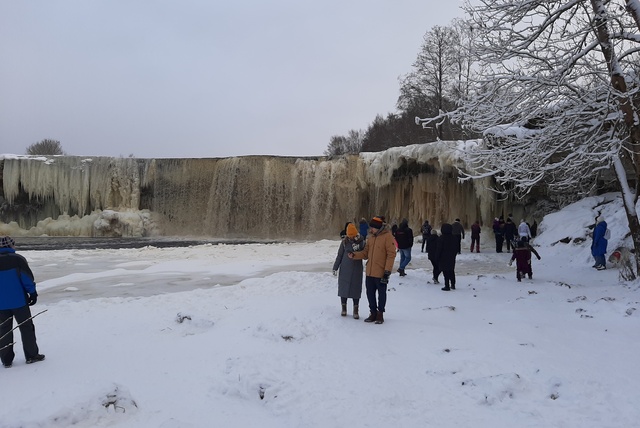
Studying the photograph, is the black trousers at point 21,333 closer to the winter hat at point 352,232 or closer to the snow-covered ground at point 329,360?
the snow-covered ground at point 329,360

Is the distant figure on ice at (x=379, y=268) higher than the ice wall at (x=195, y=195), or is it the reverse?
the ice wall at (x=195, y=195)

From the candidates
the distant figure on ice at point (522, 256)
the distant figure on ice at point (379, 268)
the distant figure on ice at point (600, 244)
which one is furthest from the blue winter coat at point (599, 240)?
the distant figure on ice at point (379, 268)

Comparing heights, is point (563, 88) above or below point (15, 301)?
above

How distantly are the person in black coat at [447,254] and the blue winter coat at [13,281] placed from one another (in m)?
7.51

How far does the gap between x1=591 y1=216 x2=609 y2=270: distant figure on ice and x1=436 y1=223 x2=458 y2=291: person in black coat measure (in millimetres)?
4281

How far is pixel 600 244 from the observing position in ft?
40.7

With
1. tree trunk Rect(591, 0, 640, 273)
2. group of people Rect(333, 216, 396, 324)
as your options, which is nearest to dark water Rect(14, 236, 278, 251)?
group of people Rect(333, 216, 396, 324)

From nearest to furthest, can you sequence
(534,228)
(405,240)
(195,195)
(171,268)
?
(405,240), (171,268), (534,228), (195,195)

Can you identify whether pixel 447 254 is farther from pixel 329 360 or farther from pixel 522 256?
pixel 329 360

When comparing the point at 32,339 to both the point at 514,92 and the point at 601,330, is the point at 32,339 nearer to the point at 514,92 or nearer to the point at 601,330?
the point at 601,330

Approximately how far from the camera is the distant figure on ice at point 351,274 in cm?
722

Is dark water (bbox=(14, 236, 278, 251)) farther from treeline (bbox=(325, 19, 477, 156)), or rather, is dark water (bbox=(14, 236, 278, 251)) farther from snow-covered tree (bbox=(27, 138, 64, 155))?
snow-covered tree (bbox=(27, 138, 64, 155))

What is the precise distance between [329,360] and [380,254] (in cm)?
206

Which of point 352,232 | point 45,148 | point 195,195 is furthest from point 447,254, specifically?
point 45,148
